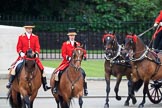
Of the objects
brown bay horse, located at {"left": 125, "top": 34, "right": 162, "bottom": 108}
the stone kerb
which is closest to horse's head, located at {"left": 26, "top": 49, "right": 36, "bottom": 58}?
brown bay horse, located at {"left": 125, "top": 34, "right": 162, "bottom": 108}

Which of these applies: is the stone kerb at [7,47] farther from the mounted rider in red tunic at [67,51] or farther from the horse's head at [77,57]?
the horse's head at [77,57]

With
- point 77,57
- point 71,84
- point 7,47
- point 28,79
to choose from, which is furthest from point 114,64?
point 7,47

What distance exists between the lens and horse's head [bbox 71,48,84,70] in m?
15.0

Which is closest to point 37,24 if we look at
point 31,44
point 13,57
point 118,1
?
point 118,1

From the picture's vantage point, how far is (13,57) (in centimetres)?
2503

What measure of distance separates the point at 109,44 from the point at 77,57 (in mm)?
3308

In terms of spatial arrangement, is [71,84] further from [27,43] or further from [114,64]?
[114,64]

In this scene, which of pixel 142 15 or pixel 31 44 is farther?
pixel 142 15

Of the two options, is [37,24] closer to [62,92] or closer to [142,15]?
[142,15]

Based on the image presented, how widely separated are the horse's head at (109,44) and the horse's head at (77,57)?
3.13 m

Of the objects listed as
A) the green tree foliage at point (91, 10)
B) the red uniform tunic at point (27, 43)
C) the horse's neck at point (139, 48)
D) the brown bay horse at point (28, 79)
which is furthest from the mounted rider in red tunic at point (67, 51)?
the green tree foliage at point (91, 10)

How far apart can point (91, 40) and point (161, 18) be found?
Result: 1460 cm

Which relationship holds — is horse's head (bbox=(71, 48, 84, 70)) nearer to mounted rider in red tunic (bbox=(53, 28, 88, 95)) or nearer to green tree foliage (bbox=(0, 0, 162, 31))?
mounted rider in red tunic (bbox=(53, 28, 88, 95))

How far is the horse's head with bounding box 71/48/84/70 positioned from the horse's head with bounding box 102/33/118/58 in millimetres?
3131
